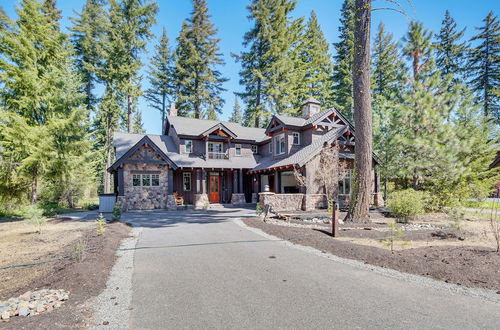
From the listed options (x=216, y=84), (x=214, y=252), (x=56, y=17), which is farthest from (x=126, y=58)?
(x=214, y=252)

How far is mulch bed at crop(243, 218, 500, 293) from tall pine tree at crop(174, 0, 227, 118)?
2679 centimetres

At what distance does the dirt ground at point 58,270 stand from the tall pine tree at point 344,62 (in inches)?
1188

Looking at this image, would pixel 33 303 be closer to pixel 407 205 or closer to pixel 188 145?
pixel 407 205

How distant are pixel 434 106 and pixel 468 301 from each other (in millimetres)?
12813

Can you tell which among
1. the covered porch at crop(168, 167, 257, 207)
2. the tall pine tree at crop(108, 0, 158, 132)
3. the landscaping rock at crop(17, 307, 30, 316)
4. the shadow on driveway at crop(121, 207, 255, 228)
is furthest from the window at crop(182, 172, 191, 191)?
the landscaping rock at crop(17, 307, 30, 316)

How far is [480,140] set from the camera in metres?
11.8

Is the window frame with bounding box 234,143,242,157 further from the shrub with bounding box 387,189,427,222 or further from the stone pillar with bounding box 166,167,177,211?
the shrub with bounding box 387,189,427,222

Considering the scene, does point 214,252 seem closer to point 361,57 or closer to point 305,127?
point 361,57

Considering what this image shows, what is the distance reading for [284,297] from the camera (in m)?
3.92

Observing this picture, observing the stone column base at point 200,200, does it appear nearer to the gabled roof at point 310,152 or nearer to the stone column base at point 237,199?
the stone column base at point 237,199

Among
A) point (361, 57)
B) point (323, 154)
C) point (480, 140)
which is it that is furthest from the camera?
point (323, 154)

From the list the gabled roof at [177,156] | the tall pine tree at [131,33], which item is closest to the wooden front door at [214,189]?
the gabled roof at [177,156]

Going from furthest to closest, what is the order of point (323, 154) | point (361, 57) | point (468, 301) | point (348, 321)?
point (323, 154) → point (361, 57) → point (468, 301) → point (348, 321)

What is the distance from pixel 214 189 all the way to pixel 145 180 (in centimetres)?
585
